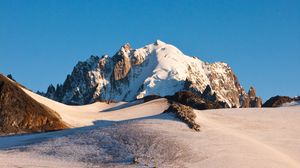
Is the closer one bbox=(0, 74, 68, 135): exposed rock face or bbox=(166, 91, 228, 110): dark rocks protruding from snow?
bbox=(0, 74, 68, 135): exposed rock face

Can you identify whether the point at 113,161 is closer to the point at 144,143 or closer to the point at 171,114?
the point at 144,143

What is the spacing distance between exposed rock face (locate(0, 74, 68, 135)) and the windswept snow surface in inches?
1347

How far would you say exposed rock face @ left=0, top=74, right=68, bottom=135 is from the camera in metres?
74.1

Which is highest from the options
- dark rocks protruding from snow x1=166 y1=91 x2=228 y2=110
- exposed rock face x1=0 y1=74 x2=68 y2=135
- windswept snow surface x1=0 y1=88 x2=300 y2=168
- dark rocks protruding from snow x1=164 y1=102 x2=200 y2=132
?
dark rocks protruding from snow x1=166 y1=91 x2=228 y2=110

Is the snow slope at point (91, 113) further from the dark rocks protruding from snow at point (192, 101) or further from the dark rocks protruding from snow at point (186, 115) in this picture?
the dark rocks protruding from snow at point (186, 115)

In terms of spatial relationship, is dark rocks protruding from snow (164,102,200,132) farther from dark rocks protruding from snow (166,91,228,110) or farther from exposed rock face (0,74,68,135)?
dark rocks protruding from snow (166,91,228,110)

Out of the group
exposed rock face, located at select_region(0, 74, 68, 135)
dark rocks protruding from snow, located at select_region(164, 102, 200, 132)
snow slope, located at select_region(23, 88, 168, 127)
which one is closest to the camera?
dark rocks protruding from snow, located at select_region(164, 102, 200, 132)

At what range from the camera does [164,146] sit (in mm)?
32250

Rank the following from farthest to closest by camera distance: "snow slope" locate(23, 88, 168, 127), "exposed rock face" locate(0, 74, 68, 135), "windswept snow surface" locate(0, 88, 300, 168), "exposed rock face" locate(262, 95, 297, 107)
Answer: "exposed rock face" locate(262, 95, 297, 107), "snow slope" locate(23, 88, 168, 127), "exposed rock face" locate(0, 74, 68, 135), "windswept snow surface" locate(0, 88, 300, 168)

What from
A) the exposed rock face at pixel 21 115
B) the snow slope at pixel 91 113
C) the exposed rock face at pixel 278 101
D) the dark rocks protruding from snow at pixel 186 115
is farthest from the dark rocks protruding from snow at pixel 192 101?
the dark rocks protruding from snow at pixel 186 115

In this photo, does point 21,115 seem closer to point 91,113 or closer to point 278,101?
point 91,113

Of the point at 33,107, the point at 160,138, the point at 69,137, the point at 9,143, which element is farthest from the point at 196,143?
the point at 33,107

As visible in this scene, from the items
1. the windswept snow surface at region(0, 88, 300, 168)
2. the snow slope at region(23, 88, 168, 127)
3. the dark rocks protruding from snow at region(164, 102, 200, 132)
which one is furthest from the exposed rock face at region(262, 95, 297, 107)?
the dark rocks protruding from snow at region(164, 102, 200, 132)

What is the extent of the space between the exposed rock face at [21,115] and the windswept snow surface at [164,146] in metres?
34.2
